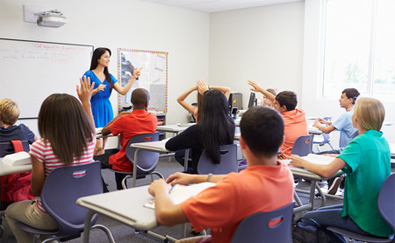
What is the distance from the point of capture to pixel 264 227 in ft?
4.42

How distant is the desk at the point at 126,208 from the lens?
140cm

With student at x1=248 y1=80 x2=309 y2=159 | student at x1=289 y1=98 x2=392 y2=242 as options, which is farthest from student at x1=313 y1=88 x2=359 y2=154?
student at x1=289 y1=98 x2=392 y2=242

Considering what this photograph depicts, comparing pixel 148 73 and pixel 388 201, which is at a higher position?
pixel 148 73

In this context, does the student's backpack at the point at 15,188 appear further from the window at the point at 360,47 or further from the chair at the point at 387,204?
the window at the point at 360,47

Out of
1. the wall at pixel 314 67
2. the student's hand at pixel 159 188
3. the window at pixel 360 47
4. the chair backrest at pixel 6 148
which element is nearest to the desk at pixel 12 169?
the chair backrest at pixel 6 148

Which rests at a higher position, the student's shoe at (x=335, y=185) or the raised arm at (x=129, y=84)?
the raised arm at (x=129, y=84)

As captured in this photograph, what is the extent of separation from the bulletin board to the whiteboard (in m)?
0.78

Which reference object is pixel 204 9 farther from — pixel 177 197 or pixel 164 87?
→ pixel 177 197

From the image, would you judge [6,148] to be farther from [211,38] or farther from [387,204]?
[211,38]

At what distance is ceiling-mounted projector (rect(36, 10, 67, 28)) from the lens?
5398 mm

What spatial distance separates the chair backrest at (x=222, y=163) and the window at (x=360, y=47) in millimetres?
4383

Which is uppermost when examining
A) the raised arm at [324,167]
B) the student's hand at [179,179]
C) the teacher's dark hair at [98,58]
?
the teacher's dark hair at [98,58]

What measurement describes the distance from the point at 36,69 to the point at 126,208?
4895 mm

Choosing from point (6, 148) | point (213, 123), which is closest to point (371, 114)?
point (213, 123)
